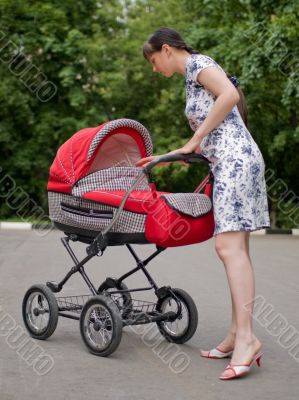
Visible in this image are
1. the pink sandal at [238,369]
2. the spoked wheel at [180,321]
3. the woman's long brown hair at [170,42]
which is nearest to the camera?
the pink sandal at [238,369]

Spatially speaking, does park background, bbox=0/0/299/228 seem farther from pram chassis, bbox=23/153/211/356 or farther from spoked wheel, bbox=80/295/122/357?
spoked wheel, bbox=80/295/122/357

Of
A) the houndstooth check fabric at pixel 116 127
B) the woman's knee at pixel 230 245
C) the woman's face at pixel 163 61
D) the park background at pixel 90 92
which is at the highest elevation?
the woman's face at pixel 163 61

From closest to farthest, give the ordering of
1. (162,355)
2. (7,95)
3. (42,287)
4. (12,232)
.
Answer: (162,355), (42,287), (12,232), (7,95)

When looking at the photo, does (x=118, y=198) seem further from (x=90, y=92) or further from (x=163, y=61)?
(x=90, y=92)

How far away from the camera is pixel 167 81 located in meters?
26.2

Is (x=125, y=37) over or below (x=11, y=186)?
over

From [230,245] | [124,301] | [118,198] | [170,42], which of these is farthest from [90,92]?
[230,245]

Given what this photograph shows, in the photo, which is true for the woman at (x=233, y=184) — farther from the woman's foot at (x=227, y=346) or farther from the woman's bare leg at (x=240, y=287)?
the woman's foot at (x=227, y=346)

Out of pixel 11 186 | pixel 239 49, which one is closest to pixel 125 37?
pixel 11 186

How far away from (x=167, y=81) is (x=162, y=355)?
841 inches

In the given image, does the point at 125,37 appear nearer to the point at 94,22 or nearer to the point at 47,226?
the point at 94,22

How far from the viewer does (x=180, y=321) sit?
5.66 metres

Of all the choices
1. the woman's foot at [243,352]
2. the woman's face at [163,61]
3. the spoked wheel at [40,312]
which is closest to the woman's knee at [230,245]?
the woman's foot at [243,352]

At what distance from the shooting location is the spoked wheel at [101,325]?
200 inches
